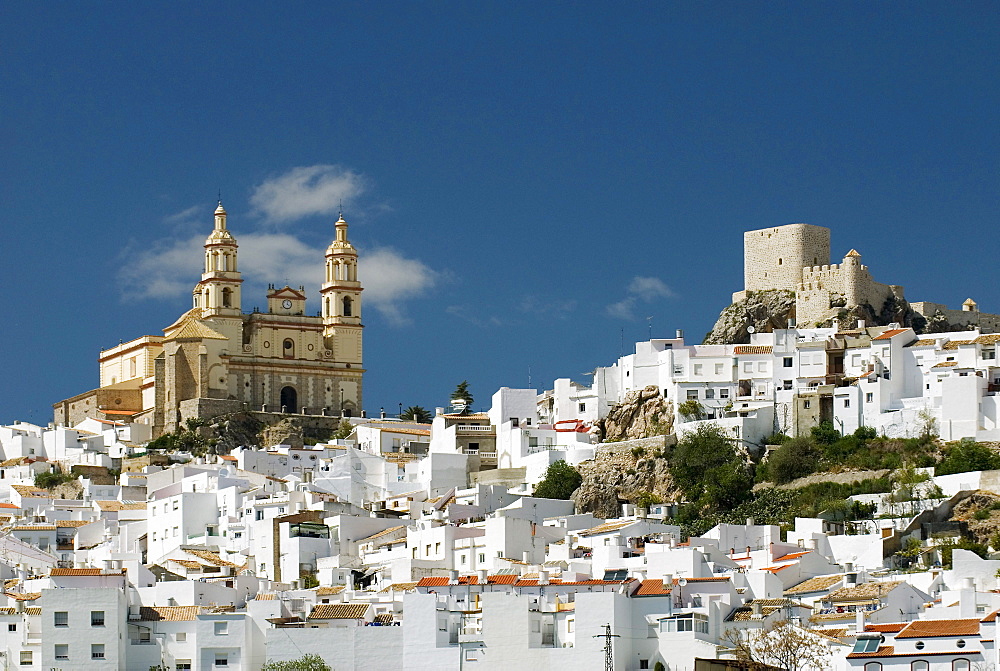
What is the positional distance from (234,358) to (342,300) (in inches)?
296

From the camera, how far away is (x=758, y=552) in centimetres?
6372

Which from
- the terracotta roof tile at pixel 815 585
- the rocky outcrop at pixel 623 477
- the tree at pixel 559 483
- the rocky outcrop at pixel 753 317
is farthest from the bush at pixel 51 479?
the terracotta roof tile at pixel 815 585

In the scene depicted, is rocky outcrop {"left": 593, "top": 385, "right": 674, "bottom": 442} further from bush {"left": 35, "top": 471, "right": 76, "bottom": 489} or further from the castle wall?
bush {"left": 35, "top": 471, "right": 76, "bottom": 489}

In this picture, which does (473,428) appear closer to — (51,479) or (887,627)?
(51,479)

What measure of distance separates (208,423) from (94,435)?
492cm

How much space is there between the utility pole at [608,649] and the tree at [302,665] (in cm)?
651

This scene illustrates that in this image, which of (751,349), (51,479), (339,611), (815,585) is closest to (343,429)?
(51,479)

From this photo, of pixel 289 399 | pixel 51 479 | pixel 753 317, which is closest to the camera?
pixel 51 479

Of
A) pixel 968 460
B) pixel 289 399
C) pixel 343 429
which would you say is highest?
pixel 289 399

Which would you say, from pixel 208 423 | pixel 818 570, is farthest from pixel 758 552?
pixel 208 423

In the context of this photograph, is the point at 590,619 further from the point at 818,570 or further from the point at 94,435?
the point at 94,435

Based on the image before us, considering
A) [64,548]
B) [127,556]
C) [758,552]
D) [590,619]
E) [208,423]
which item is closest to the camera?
[590,619]

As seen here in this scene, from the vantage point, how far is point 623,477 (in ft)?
257

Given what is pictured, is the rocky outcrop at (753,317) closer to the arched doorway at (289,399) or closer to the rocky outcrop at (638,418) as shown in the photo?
the rocky outcrop at (638,418)
